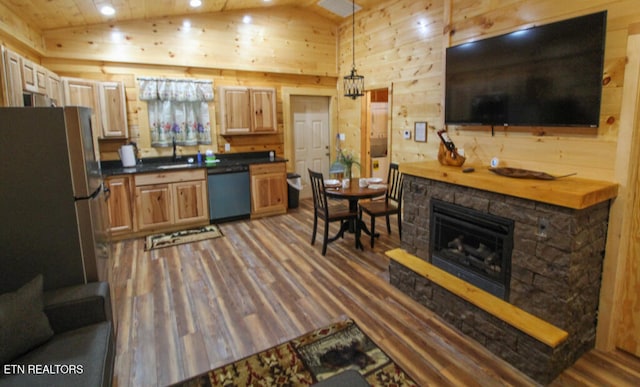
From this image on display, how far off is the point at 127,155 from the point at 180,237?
4.37 ft

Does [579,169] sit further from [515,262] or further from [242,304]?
[242,304]

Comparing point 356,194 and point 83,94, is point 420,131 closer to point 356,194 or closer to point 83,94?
point 356,194

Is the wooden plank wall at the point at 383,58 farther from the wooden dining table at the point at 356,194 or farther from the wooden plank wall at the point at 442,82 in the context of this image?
the wooden dining table at the point at 356,194

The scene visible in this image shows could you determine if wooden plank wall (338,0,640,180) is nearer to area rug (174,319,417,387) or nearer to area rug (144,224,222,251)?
area rug (174,319,417,387)

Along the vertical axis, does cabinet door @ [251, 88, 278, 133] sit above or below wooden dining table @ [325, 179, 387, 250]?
above

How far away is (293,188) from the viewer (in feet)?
19.7

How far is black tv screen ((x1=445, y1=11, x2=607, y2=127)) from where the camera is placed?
7.78 feet

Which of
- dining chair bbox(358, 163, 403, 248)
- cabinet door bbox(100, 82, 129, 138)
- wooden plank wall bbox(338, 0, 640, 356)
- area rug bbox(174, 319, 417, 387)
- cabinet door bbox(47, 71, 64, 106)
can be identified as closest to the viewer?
area rug bbox(174, 319, 417, 387)

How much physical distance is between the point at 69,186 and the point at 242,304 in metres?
1.59

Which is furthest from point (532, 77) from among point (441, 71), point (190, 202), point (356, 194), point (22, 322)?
point (190, 202)

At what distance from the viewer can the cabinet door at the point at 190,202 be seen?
491 centimetres

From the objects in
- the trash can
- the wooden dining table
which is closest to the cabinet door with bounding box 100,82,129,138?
the trash can

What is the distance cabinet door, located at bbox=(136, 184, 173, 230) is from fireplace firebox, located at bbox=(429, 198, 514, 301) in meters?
3.55

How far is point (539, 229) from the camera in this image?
2209mm
